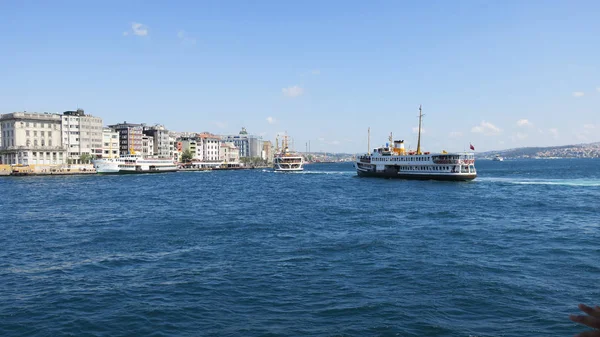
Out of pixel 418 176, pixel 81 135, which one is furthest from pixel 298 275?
pixel 81 135

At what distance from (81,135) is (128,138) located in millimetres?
21825

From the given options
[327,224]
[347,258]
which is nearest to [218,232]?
[327,224]

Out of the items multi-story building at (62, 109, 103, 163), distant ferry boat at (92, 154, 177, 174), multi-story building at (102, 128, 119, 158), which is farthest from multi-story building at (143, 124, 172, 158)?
distant ferry boat at (92, 154, 177, 174)

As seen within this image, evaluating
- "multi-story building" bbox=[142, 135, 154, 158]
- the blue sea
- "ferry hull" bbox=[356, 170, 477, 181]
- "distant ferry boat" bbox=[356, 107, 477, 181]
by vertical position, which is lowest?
the blue sea

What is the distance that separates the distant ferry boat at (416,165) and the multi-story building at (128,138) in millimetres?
96726

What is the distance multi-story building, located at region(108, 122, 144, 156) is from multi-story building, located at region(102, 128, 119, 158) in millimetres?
5067

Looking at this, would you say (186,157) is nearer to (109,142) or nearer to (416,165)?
(109,142)

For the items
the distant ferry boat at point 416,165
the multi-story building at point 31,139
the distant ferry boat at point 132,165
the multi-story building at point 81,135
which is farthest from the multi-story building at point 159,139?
the distant ferry boat at point 416,165

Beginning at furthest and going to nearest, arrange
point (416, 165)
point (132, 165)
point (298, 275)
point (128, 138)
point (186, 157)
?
1. point (186, 157)
2. point (128, 138)
3. point (132, 165)
4. point (416, 165)
5. point (298, 275)

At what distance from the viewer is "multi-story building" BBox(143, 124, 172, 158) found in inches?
7175

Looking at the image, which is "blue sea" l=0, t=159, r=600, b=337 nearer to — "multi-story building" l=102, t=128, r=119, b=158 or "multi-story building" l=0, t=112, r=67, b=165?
"multi-story building" l=0, t=112, r=67, b=165

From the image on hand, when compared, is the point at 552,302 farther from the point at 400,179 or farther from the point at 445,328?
the point at 400,179

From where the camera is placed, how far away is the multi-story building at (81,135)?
473ft

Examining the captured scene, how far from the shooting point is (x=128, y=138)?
16788 centimetres
